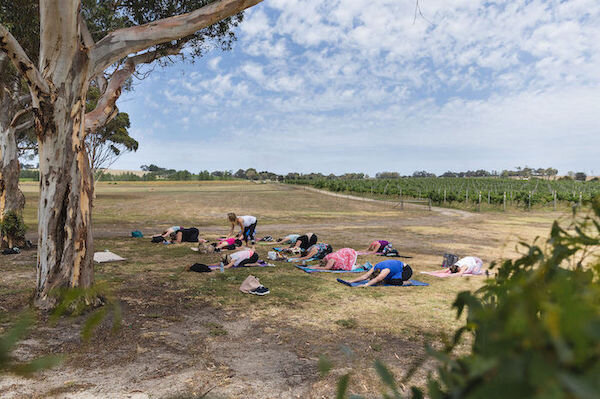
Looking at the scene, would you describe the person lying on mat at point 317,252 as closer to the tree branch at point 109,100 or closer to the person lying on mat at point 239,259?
the person lying on mat at point 239,259

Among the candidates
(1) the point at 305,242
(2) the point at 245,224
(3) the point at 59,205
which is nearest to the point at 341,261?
(1) the point at 305,242

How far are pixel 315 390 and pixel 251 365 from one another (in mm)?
893

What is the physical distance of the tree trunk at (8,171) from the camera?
1030cm

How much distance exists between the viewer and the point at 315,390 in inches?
142

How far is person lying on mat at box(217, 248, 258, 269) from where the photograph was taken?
9.35 metres

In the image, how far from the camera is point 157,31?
604cm

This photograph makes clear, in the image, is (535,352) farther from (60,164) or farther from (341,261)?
(341,261)

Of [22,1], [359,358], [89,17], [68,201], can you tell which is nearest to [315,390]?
[359,358]

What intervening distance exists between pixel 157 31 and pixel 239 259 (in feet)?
18.3

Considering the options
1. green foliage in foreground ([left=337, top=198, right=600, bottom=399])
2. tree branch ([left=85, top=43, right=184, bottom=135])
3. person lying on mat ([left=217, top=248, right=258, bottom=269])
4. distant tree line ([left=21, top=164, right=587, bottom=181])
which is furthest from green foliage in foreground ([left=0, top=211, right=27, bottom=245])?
distant tree line ([left=21, top=164, right=587, bottom=181])

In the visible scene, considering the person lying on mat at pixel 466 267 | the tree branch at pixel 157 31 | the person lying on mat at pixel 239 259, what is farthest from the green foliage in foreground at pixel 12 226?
the person lying on mat at pixel 466 267

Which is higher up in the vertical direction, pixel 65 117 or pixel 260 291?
pixel 65 117

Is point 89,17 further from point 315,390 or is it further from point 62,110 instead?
point 315,390

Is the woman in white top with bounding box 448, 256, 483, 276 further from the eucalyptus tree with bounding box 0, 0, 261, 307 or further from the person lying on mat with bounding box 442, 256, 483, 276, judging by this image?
the eucalyptus tree with bounding box 0, 0, 261, 307
